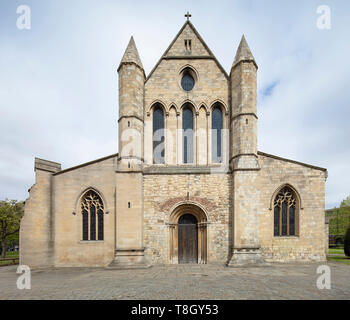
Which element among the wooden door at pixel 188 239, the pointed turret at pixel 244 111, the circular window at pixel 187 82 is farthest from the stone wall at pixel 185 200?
the circular window at pixel 187 82

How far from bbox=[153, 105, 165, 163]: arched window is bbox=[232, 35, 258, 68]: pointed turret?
222 inches

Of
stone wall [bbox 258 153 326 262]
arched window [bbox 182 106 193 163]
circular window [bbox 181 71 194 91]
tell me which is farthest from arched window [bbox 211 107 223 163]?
stone wall [bbox 258 153 326 262]

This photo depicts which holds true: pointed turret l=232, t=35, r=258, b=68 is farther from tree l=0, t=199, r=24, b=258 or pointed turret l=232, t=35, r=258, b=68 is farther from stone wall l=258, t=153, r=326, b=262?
tree l=0, t=199, r=24, b=258

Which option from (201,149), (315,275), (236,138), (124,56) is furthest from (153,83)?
(315,275)

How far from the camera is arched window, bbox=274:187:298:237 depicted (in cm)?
1373

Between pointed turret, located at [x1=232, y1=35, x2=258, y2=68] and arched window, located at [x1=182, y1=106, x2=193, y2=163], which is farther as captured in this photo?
arched window, located at [x1=182, y1=106, x2=193, y2=163]

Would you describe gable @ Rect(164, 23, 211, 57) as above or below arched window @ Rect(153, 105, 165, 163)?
above

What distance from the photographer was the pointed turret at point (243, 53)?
1345cm

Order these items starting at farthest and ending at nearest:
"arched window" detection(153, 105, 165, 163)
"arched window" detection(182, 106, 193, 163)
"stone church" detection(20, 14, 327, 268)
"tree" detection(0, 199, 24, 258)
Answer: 1. "tree" detection(0, 199, 24, 258)
2. "arched window" detection(182, 106, 193, 163)
3. "arched window" detection(153, 105, 165, 163)
4. "stone church" detection(20, 14, 327, 268)

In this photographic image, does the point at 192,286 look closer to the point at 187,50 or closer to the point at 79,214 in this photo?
the point at 79,214

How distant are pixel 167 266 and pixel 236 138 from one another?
8277 mm

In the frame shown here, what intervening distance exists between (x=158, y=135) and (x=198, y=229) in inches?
249

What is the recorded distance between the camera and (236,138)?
13.2 m
